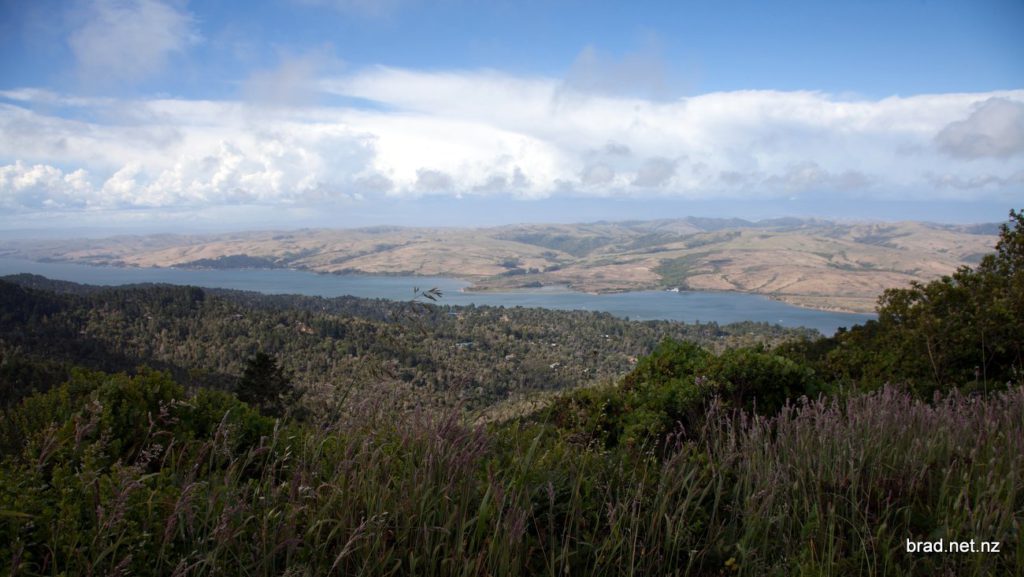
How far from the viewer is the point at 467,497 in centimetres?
227

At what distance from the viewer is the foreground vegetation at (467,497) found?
1.90 meters

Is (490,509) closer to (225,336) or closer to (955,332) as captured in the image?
(955,332)

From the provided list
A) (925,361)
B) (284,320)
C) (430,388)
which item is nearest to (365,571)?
(430,388)

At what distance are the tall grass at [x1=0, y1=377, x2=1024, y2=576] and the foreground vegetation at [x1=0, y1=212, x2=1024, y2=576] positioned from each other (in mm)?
13

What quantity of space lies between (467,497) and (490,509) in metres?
0.11

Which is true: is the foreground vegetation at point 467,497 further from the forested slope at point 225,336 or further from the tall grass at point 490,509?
the forested slope at point 225,336

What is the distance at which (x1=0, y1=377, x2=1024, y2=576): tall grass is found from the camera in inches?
73.6

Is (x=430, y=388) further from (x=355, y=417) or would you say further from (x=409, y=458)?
(x=409, y=458)

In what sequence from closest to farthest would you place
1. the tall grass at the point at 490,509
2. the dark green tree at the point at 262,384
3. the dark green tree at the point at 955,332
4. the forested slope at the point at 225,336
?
the tall grass at the point at 490,509
the dark green tree at the point at 955,332
the dark green tree at the point at 262,384
the forested slope at the point at 225,336

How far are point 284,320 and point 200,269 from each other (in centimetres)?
14210

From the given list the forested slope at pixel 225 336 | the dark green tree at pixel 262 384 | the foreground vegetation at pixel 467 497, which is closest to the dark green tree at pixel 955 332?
the foreground vegetation at pixel 467 497

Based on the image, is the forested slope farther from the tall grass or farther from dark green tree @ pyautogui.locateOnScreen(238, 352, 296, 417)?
the tall grass

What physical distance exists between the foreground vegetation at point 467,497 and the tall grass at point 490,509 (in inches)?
0.5

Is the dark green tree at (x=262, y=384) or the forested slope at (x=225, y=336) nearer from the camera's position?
the dark green tree at (x=262, y=384)
